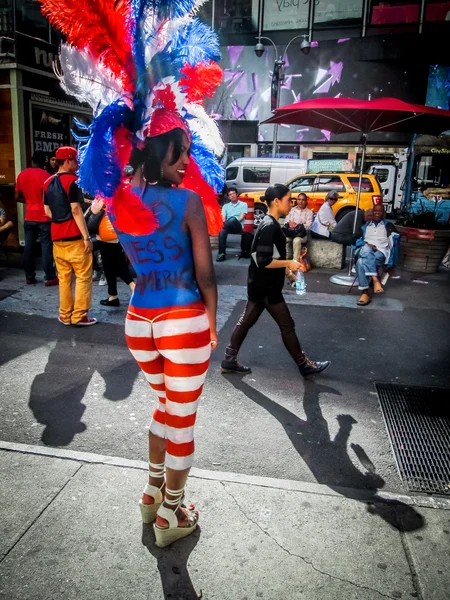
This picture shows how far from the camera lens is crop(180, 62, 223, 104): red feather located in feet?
7.91

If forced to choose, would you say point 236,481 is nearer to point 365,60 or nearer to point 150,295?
point 150,295

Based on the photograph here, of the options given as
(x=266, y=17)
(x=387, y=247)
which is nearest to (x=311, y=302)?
(x=387, y=247)

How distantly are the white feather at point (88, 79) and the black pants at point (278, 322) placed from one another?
257 centimetres

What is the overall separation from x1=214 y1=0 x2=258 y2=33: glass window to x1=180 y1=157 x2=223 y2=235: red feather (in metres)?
28.2

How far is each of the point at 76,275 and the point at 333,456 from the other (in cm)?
376

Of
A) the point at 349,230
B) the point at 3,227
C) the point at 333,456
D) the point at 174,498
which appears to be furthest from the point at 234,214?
the point at 174,498

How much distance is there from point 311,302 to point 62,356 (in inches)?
153

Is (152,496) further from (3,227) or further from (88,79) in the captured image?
(3,227)

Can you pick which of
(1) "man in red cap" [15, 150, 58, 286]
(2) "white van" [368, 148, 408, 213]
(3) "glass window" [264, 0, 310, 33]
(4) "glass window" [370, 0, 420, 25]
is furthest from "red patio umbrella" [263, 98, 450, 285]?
(3) "glass window" [264, 0, 310, 33]

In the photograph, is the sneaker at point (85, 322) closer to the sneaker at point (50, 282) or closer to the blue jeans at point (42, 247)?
the sneaker at point (50, 282)

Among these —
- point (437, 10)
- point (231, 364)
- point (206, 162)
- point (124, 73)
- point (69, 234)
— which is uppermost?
point (437, 10)

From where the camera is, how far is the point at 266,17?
26.7 meters

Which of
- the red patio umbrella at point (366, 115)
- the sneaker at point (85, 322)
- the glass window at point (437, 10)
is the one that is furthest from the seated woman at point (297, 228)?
the glass window at point (437, 10)

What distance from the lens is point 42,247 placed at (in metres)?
7.79
